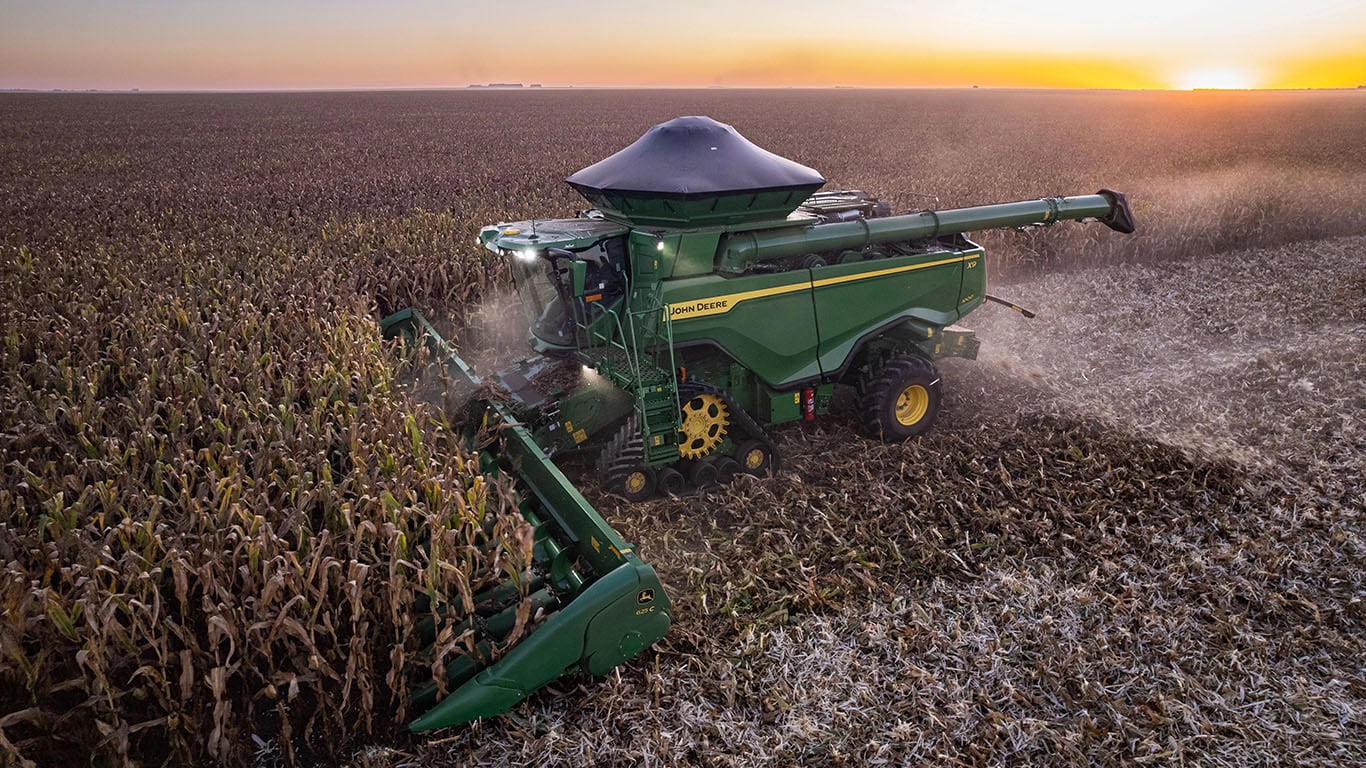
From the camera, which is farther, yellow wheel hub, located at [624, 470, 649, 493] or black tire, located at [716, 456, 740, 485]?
black tire, located at [716, 456, 740, 485]

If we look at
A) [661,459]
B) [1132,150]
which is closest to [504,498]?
[661,459]

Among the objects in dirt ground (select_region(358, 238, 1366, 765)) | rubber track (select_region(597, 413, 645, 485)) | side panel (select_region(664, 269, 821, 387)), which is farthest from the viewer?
side panel (select_region(664, 269, 821, 387))

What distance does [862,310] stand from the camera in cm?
601

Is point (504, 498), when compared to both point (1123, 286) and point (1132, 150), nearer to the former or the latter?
point (1123, 286)

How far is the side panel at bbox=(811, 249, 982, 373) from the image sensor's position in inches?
228

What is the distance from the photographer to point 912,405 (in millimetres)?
6469

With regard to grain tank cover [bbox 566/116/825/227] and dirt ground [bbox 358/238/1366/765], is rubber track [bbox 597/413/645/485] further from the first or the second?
grain tank cover [bbox 566/116/825/227]

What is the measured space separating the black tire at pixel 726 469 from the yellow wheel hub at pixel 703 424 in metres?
0.12

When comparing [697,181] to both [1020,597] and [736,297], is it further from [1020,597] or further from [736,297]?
[1020,597]

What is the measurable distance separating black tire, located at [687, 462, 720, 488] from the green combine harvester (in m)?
0.01

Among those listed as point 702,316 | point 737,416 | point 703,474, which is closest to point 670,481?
point 703,474

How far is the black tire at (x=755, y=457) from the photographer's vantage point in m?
5.53

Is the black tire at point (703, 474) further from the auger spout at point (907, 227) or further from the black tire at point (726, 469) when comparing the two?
the auger spout at point (907, 227)

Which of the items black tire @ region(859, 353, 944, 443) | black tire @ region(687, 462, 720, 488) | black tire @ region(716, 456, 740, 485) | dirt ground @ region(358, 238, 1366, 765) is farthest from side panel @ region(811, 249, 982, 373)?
black tire @ region(687, 462, 720, 488)
